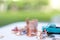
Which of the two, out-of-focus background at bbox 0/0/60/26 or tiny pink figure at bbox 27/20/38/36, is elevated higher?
out-of-focus background at bbox 0/0/60/26

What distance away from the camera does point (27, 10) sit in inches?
69.1

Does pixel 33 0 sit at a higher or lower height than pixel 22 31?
higher

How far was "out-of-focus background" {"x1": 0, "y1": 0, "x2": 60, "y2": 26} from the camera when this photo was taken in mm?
1708

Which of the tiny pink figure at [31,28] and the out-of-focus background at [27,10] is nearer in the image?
the tiny pink figure at [31,28]

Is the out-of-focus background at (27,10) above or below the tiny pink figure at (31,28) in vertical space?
above

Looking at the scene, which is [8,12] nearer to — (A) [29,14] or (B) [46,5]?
(A) [29,14]

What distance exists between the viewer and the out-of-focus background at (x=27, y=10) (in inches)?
67.2

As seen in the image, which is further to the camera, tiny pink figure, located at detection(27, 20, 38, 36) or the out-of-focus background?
the out-of-focus background

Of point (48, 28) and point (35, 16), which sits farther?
point (35, 16)

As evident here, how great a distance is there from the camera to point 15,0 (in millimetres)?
1678

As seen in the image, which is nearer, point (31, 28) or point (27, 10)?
point (31, 28)

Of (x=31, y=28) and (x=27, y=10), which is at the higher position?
(x=27, y=10)

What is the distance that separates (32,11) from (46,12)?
22cm

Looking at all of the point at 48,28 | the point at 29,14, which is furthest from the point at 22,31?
the point at 29,14
